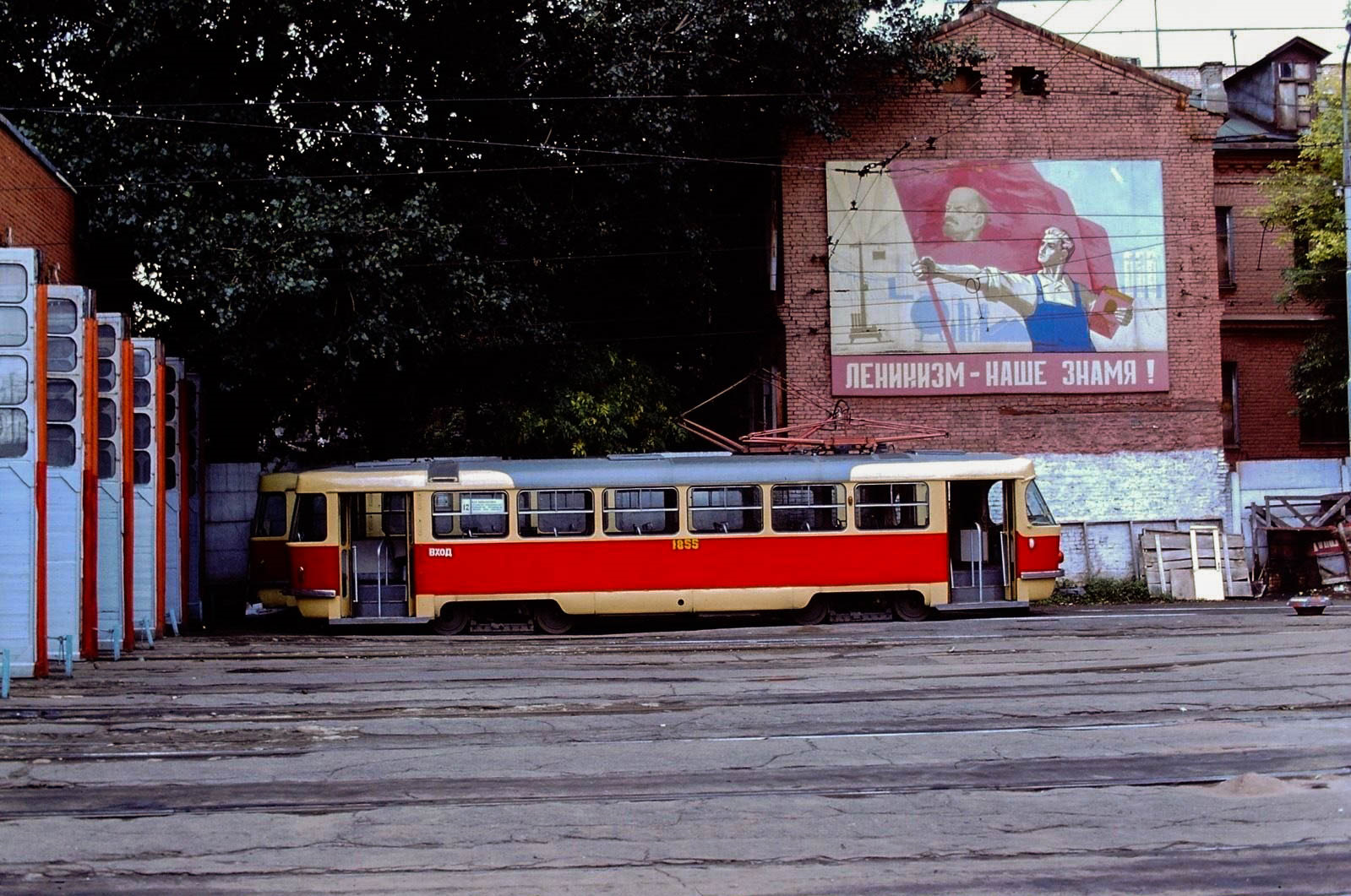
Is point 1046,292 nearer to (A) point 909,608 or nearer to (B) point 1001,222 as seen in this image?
(B) point 1001,222

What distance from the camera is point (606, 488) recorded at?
72.8 feet

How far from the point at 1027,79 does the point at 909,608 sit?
12.4 metres

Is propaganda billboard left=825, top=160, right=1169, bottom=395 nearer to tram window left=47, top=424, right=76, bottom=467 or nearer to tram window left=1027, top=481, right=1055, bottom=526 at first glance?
tram window left=1027, top=481, right=1055, bottom=526

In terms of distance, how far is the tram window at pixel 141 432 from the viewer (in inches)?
812

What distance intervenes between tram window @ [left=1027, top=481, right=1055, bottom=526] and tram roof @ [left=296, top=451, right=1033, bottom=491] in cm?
28

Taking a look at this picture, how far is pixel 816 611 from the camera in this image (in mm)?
22984

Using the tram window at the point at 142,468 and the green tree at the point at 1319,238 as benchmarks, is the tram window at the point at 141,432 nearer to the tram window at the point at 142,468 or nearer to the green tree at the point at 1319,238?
the tram window at the point at 142,468

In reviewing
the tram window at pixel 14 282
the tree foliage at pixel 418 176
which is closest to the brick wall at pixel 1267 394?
the tree foliage at pixel 418 176

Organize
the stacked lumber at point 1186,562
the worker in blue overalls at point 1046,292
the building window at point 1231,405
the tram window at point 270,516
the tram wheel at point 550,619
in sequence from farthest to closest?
the building window at point 1231,405 → the worker in blue overalls at point 1046,292 → the stacked lumber at point 1186,562 → the tram window at point 270,516 → the tram wheel at point 550,619

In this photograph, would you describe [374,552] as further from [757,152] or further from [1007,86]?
[1007,86]

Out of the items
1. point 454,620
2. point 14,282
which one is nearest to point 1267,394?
point 454,620

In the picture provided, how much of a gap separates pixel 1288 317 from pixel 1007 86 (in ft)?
37.9

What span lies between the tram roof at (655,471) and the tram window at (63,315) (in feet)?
20.6

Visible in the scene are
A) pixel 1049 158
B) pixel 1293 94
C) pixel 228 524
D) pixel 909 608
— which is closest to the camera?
pixel 909 608
